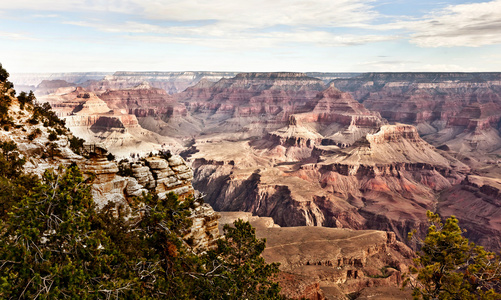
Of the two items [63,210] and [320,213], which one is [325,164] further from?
[63,210]

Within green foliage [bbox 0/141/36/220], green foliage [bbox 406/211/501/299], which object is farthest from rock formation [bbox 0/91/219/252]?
green foliage [bbox 406/211/501/299]

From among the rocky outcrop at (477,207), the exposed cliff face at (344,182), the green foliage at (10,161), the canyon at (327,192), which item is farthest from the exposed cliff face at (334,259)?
A: the rocky outcrop at (477,207)

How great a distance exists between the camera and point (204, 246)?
26.0 meters

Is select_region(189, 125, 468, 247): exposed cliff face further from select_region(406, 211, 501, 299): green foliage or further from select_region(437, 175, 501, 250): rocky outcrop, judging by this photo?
select_region(406, 211, 501, 299): green foliage

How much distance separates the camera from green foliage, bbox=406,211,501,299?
1861 centimetres

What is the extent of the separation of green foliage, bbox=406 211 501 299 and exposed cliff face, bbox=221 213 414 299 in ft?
63.9

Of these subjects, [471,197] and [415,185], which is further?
[415,185]

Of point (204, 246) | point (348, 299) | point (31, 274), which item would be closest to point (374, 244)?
point (348, 299)

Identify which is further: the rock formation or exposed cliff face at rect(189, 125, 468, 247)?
exposed cliff face at rect(189, 125, 468, 247)

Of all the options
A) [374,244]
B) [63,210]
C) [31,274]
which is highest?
[63,210]

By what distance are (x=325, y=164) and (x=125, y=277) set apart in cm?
13128

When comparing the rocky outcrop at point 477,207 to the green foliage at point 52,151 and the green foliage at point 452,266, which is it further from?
the green foliage at point 52,151

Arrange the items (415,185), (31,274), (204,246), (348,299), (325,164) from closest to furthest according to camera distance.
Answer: (31,274), (204,246), (348,299), (415,185), (325,164)

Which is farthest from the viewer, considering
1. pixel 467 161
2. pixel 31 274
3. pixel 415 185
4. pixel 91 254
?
pixel 467 161
